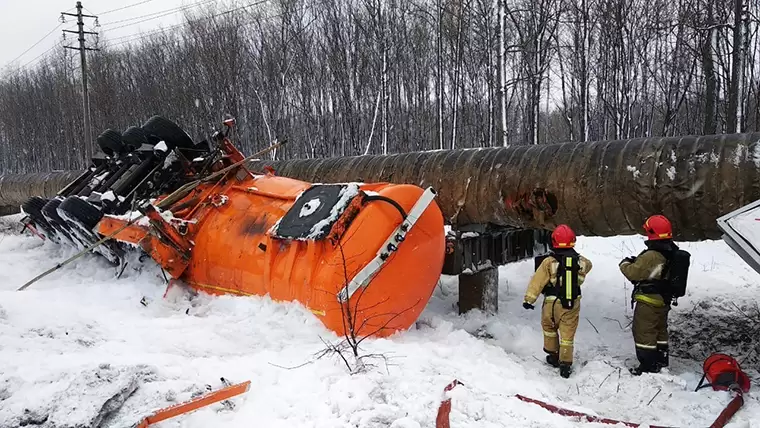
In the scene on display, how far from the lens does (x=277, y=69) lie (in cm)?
2562

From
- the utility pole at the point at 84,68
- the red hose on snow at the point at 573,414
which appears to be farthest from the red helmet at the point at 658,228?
the utility pole at the point at 84,68

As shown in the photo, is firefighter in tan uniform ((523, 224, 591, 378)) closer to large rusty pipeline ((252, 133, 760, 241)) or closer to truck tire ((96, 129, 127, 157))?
large rusty pipeline ((252, 133, 760, 241))

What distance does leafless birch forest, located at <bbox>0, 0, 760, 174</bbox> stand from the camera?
698 inches

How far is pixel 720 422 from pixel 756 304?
13.3ft

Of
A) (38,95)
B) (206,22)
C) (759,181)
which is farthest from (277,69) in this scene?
(38,95)

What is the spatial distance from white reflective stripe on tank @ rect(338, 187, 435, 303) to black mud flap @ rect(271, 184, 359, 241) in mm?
446

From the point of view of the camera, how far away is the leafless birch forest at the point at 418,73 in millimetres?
17734

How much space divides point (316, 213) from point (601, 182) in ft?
8.82

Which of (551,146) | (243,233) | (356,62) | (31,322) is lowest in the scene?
(31,322)

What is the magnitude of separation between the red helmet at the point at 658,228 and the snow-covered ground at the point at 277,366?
115 centimetres

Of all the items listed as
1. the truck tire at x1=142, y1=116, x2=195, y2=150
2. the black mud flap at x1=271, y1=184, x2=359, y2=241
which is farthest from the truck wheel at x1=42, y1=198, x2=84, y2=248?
the black mud flap at x1=271, y1=184, x2=359, y2=241

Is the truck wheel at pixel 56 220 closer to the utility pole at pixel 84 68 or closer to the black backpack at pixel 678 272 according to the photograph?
the black backpack at pixel 678 272

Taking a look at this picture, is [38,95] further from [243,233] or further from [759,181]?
[759,181]

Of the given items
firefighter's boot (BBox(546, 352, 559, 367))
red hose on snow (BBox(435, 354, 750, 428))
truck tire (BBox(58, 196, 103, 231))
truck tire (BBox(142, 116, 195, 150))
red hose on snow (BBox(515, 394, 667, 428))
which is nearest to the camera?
red hose on snow (BBox(435, 354, 750, 428))
